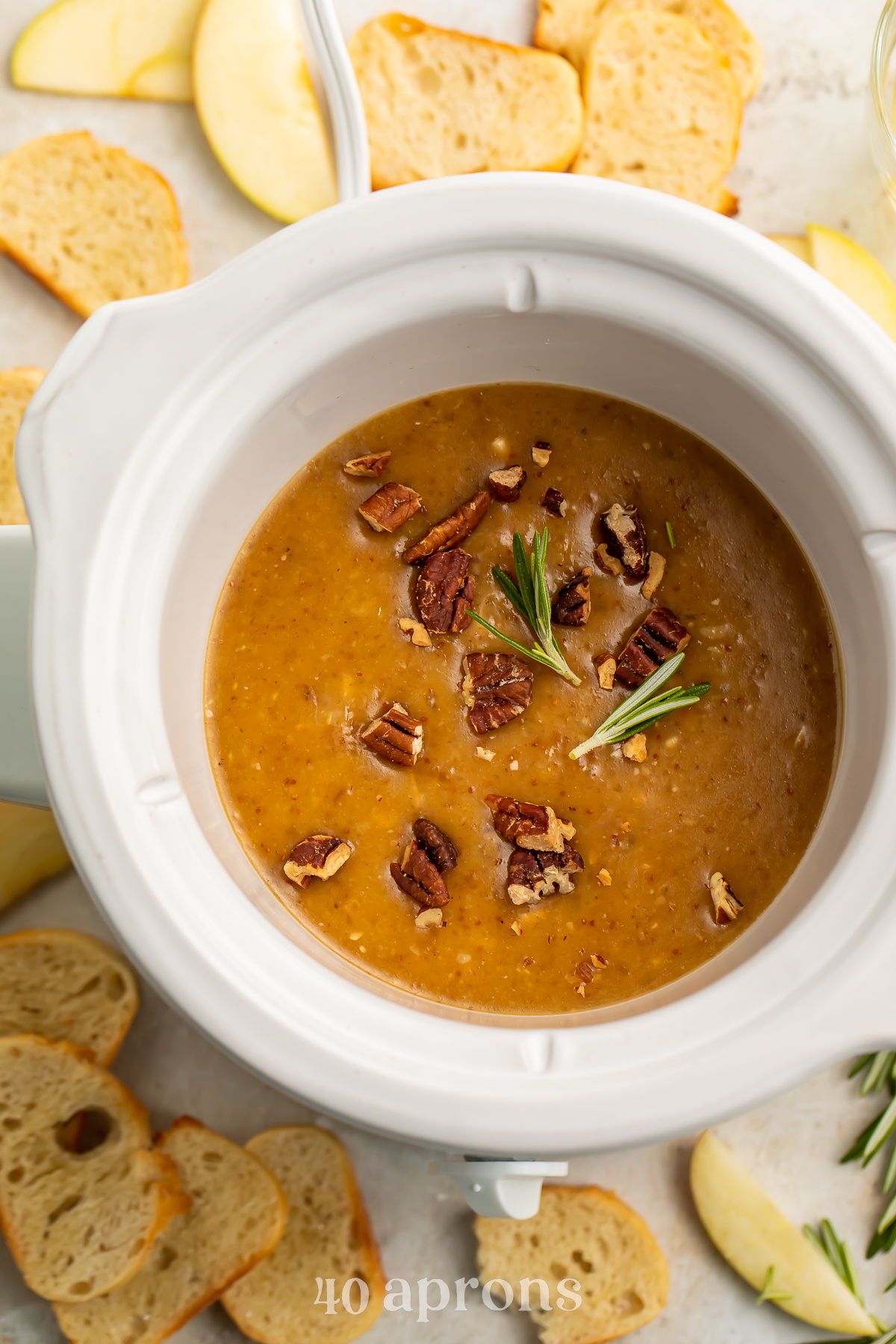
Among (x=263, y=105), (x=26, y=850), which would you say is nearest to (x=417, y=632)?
(x=26, y=850)

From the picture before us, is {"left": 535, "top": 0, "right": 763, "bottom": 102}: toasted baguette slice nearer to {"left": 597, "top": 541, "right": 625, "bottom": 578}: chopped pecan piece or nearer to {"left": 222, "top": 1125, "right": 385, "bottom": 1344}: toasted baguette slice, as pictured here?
{"left": 597, "top": 541, "right": 625, "bottom": 578}: chopped pecan piece

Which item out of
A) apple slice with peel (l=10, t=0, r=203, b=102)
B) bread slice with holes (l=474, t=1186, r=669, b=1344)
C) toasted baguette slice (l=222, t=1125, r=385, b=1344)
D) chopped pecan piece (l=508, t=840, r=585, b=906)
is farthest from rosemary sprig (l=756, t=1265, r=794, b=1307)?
apple slice with peel (l=10, t=0, r=203, b=102)

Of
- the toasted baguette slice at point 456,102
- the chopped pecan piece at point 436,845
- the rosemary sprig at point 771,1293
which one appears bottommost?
the rosemary sprig at point 771,1293

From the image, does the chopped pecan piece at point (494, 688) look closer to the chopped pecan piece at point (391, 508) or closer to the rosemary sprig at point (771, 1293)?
the chopped pecan piece at point (391, 508)

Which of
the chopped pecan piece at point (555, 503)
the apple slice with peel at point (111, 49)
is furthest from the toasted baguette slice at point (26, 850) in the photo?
the apple slice with peel at point (111, 49)

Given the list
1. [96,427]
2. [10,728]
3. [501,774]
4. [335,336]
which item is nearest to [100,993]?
[10,728]

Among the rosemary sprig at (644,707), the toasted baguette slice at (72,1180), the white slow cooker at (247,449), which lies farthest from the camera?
the toasted baguette slice at (72,1180)

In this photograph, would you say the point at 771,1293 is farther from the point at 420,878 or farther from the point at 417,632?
the point at 417,632
